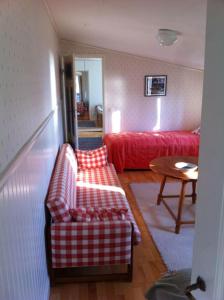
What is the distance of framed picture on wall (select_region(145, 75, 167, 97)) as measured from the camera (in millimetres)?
5371

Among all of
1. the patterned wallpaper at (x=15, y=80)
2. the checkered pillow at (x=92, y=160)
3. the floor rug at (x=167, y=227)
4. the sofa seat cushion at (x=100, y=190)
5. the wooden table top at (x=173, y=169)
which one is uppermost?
the patterned wallpaper at (x=15, y=80)

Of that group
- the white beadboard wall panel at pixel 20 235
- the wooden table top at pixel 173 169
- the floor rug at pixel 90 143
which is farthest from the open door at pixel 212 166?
the floor rug at pixel 90 143

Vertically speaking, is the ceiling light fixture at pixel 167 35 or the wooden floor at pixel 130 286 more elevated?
the ceiling light fixture at pixel 167 35

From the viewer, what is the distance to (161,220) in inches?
122

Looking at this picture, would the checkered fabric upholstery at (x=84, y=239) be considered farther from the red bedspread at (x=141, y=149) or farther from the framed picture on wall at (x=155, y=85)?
the framed picture on wall at (x=155, y=85)

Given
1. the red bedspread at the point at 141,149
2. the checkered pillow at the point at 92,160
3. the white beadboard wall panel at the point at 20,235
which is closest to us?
the white beadboard wall panel at the point at 20,235

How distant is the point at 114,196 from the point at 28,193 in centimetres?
151

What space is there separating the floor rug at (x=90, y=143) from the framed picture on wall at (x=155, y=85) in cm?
169

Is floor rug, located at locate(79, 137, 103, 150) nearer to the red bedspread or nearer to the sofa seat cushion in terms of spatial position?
the red bedspread

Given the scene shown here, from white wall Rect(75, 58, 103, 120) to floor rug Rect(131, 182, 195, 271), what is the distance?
4502mm

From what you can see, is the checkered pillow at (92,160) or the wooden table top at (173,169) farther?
the checkered pillow at (92,160)

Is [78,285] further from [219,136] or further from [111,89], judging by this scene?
[111,89]

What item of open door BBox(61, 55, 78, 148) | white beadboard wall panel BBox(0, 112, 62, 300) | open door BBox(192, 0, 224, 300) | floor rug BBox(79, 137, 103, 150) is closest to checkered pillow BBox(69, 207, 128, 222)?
white beadboard wall panel BBox(0, 112, 62, 300)

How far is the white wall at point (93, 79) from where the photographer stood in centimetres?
785
